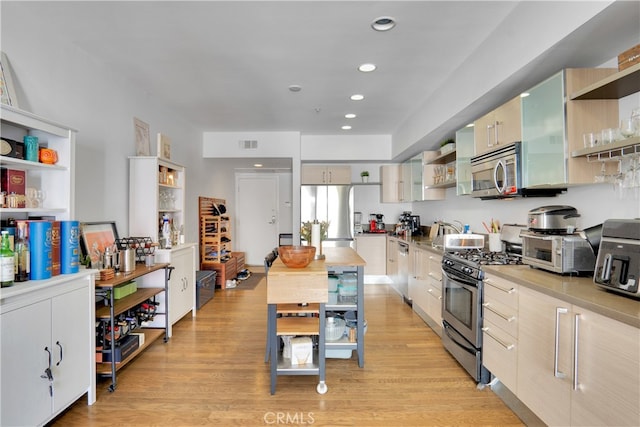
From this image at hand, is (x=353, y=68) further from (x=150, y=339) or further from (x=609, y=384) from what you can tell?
(x=150, y=339)

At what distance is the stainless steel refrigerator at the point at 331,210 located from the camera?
5961mm

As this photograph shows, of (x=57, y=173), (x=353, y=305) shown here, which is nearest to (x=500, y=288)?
(x=353, y=305)

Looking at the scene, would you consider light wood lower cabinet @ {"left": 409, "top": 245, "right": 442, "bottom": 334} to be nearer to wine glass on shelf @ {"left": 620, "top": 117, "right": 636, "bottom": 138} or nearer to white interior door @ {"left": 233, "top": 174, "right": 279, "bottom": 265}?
wine glass on shelf @ {"left": 620, "top": 117, "right": 636, "bottom": 138}

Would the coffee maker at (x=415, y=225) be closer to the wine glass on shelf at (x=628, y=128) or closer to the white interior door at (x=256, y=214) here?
the white interior door at (x=256, y=214)

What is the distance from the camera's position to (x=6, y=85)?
213 cm

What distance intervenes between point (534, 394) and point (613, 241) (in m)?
0.97

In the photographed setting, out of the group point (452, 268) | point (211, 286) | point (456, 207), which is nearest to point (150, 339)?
point (211, 286)

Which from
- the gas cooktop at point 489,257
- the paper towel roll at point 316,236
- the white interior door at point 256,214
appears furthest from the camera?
the white interior door at point 256,214

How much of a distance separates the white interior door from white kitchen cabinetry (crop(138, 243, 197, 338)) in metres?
3.84

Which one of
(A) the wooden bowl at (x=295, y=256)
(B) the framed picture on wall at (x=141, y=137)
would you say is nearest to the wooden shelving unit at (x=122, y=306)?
(A) the wooden bowl at (x=295, y=256)

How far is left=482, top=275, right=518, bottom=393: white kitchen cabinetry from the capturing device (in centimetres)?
210

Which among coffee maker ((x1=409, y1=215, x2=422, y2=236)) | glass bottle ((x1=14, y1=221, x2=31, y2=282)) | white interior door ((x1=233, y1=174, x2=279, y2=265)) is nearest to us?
glass bottle ((x1=14, y1=221, x2=31, y2=282))

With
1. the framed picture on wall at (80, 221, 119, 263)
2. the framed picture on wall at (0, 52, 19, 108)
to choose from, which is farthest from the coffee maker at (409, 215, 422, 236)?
the framed picture on wall at (0, 52, 19, 108)

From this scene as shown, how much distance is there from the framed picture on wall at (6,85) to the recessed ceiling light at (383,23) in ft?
8.17
